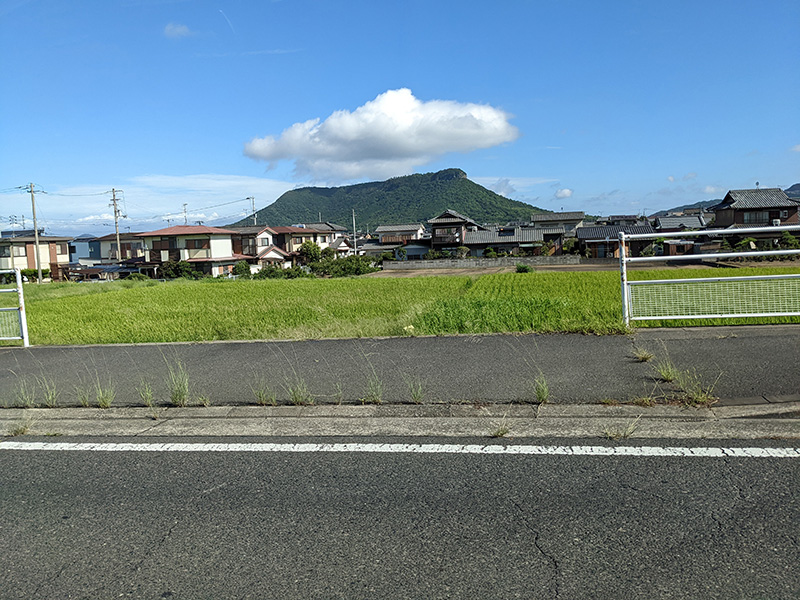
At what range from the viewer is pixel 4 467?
13.9 ft

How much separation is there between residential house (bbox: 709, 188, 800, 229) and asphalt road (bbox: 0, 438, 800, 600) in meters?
62.9

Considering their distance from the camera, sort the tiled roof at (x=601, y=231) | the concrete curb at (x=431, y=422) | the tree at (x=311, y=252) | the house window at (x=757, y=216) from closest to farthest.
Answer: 1. the concrete curb at (x=431, y=422)
2. the house window at (x=757, y=216)
3. the tiled roof at (x=601, y=231)
4. the tree at (x=311, y=252)

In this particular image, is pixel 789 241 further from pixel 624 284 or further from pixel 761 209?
pixel 761 209

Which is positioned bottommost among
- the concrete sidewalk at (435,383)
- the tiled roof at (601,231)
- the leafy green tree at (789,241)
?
the concrete sidewalk at (435,383)

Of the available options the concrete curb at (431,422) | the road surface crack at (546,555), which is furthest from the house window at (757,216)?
the road surface crack at (546,555)

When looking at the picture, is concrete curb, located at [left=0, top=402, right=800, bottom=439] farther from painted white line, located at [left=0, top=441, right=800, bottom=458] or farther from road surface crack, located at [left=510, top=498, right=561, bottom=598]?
road surface crack, located at [left=510, top=498, right=561, bottom=598]

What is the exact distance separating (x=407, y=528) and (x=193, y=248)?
187ft

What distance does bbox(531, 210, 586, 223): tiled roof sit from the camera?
85.2 m

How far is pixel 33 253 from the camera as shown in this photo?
2317 inches

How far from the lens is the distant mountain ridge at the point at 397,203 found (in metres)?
139

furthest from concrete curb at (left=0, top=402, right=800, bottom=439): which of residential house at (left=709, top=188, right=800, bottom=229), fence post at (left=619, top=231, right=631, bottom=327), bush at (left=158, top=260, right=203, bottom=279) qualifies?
residential house at (left=709, top=188, right=800, bottom=229)

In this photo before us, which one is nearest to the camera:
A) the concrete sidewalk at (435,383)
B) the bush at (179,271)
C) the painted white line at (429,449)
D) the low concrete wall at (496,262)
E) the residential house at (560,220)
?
the painted white line at (429,449)

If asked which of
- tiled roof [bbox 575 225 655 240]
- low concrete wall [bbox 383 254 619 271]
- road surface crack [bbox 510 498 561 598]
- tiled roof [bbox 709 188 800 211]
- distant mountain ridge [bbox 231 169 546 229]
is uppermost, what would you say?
distant mountain ridge [bbox 231 169 546 229]

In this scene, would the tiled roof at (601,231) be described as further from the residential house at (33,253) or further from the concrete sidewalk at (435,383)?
the concrete sidewalk at (435,383)
